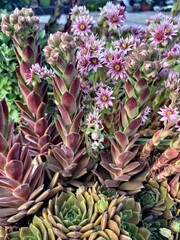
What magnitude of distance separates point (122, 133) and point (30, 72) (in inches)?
12.6

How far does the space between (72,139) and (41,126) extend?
149 mm

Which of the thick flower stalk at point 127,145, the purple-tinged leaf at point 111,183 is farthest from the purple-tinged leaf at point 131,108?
the purple-tinged leaf at point 111,183

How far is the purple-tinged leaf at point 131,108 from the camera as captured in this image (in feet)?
3.06

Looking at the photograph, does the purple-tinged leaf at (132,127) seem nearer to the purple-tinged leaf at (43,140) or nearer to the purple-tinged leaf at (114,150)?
the purple-tinged leaf at (114,150)

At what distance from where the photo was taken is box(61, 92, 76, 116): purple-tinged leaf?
94 cm

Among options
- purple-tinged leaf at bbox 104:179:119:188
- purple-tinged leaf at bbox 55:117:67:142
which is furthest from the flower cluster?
purple-tinged leaf at bbox 104:179:119:188

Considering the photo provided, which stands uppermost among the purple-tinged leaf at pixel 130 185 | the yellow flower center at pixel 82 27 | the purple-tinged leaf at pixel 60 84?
the yellow flower center at pixel 82 27

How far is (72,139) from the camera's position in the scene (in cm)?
100

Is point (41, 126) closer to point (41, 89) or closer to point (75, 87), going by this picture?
point (41, 89)

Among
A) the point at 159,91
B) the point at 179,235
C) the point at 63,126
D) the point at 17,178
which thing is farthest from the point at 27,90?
the point at 179,235

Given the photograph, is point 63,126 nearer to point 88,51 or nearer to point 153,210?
point 88,51

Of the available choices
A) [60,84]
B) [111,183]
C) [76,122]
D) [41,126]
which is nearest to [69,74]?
[60,84]

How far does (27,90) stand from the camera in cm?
108

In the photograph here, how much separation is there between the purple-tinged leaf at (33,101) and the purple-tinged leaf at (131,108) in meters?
0.29
